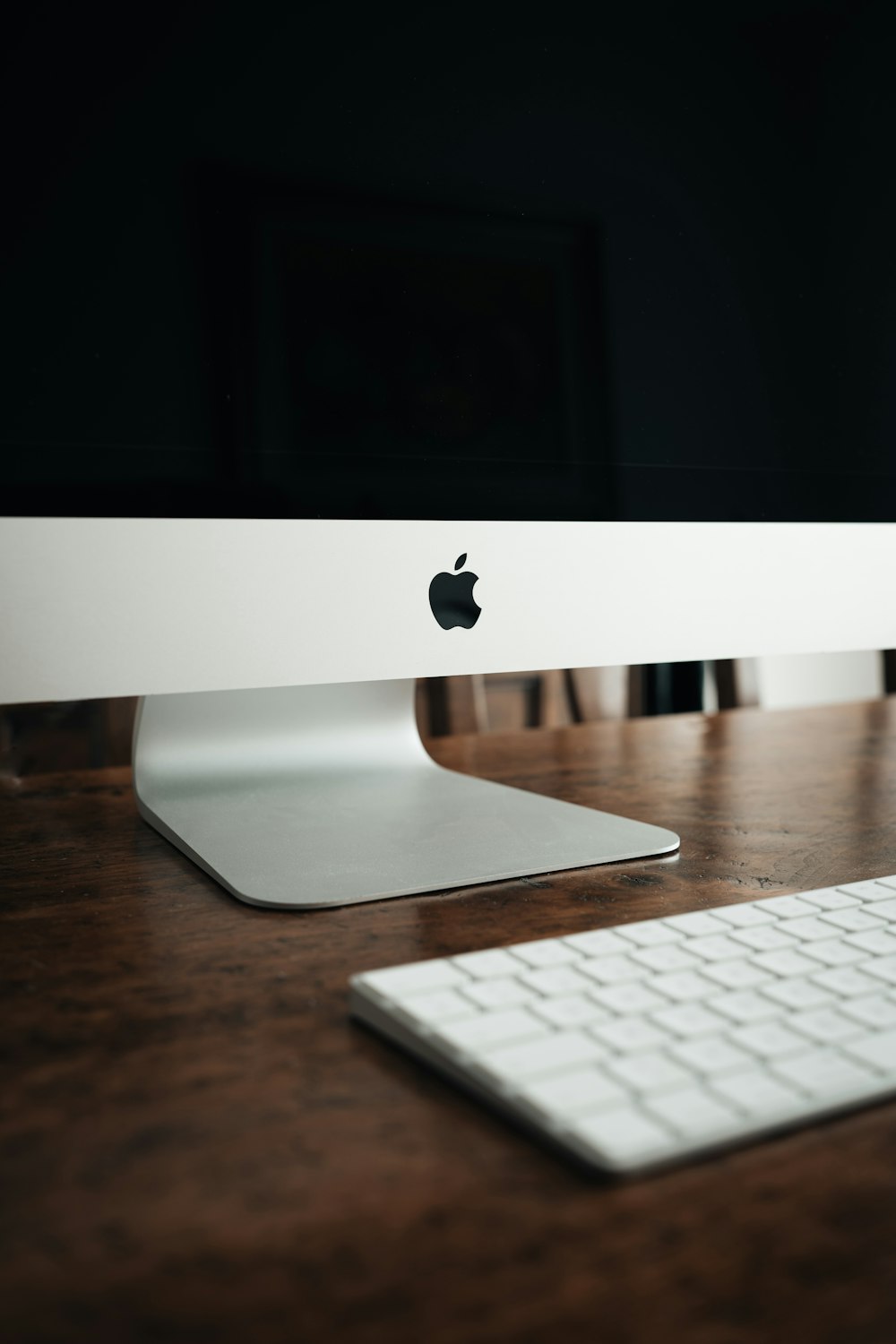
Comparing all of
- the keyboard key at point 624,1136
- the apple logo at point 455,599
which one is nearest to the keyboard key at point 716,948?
the keyboard key at point 624,1136

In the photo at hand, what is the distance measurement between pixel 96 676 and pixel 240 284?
0.65 feet

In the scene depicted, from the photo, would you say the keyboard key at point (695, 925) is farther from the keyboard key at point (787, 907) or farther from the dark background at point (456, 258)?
the dark background at point (456, 258)

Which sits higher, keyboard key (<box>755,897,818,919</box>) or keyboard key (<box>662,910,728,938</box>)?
keyboard key (<box>662,910,728,938</box>)

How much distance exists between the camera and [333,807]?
610 mm

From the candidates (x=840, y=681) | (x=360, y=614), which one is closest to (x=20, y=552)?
(x=360, y=614)

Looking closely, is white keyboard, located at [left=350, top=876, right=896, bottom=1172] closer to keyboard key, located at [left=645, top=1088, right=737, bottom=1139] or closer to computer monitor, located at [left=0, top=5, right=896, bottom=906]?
keyboard key, located at [left=645, top=1088, right=737, bottom=1139]

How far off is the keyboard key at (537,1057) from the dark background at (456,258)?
1.00 ft

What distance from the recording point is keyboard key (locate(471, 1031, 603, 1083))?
267mm

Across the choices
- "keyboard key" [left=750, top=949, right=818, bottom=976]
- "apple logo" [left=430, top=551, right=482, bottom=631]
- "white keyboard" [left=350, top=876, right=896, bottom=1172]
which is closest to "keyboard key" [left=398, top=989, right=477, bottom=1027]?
"white keyboard" [left=350, top=876, right=896, bottom=1172]

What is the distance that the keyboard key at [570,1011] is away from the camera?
0.97 feet

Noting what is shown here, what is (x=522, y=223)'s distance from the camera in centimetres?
56

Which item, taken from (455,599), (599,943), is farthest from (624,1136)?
(455,599)

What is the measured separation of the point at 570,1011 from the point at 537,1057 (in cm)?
3

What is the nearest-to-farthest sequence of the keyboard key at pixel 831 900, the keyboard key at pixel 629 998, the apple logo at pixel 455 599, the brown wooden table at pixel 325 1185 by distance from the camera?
the brown wooden table at pixel 325 1185 → the keyboard key at pixel 629 998 → the keyboard key at pixel 831 900 → the apple logo at pixel 455 599
